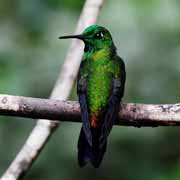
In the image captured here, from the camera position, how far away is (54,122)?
12.7 ft

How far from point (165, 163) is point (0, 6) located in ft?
6.18

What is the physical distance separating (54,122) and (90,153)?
1.15 ft

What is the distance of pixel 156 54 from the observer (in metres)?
6.14

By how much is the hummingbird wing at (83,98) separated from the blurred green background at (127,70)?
1864 millimetres

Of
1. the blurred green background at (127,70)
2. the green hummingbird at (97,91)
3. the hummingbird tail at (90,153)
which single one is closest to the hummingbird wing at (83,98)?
the green hummingbird at (97,91)

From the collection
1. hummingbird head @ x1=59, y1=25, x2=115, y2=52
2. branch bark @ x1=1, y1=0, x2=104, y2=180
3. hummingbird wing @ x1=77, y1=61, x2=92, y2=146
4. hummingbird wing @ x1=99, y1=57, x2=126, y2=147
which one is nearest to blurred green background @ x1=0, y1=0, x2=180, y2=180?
branch bark @ x1=1, y1=0, x2=104, y2=180

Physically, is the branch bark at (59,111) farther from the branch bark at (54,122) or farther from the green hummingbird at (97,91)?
the branch bark at (54,122)

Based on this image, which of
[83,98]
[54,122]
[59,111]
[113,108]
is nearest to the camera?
[59,111]

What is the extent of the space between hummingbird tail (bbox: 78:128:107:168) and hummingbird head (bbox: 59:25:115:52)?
1.96 ft

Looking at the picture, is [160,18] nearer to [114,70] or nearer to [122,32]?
[122,32]

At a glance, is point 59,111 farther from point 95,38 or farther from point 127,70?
point 127,70

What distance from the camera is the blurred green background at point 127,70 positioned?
228 inches

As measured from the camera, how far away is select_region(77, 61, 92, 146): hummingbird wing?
3461 mm

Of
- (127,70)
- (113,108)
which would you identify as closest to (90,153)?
(113,108)
